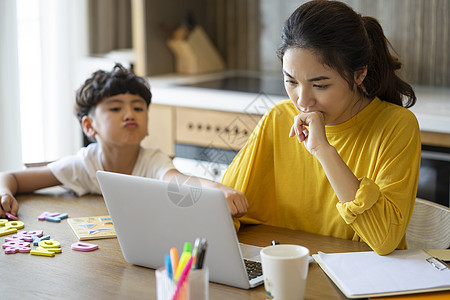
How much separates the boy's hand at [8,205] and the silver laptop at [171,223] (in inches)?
19.4

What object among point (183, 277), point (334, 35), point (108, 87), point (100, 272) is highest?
point (334, 35)

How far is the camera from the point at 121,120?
1.98 meters

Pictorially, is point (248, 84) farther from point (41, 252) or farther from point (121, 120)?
point (41, 252)

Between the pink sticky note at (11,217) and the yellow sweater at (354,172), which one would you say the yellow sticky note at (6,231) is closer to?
the pink sticky note at (11,217)

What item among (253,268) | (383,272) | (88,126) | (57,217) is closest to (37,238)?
(57,217)

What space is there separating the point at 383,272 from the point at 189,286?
45 centimetres

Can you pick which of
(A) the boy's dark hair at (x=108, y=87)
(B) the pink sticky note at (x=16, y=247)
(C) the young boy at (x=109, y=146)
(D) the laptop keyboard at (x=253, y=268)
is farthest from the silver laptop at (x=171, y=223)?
(A) the boy's dark hair at (x=108, y=87)

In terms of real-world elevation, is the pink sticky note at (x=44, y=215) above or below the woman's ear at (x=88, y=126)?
below

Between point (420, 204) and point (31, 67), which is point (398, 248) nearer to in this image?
point (420, 204)

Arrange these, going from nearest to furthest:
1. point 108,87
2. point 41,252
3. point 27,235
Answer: point 41,252 → point 27,235 → point 108,87

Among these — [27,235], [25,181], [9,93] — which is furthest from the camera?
[9,93]

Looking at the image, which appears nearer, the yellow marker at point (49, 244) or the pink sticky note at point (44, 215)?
the yellow marker at point (49, 244)

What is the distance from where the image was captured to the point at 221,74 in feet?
11.8

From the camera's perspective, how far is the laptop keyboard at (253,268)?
127cm
